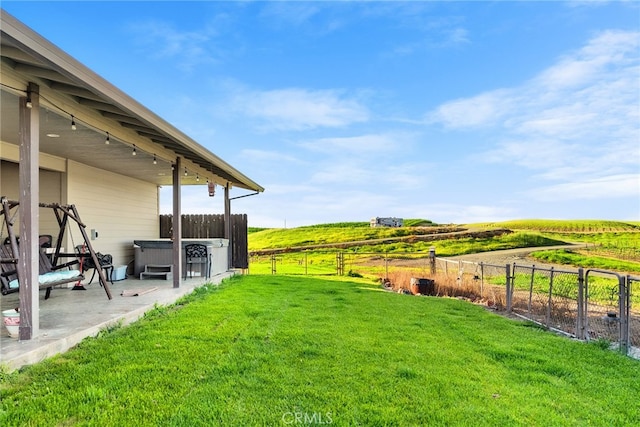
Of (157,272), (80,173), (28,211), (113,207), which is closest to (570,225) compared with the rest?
(157,272)

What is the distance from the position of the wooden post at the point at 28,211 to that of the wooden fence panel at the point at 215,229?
8412 mm

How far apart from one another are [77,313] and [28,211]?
1951mm

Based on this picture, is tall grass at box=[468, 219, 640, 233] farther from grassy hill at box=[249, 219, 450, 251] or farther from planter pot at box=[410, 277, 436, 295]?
planter pot at box=[410, 277, 436, 295]

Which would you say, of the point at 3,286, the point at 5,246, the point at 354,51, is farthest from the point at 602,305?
the point at 5,246

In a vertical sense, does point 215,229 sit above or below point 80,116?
below

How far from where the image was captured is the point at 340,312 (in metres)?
6.35

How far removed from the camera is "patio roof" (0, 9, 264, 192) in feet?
10.8

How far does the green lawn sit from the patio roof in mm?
2646

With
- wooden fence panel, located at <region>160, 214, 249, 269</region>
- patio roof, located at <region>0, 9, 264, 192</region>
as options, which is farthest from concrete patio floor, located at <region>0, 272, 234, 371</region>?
wooden fence panel, located at <region>160, 214, 249, 269</region>

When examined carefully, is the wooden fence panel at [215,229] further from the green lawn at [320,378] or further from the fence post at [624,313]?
the fence post at [624,313]

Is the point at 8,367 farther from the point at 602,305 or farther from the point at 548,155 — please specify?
the point at 548,155

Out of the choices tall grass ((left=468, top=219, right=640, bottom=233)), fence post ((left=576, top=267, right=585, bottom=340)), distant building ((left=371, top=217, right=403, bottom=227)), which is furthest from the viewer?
distant building ((left=371, top=217, right=403, bottom=227))

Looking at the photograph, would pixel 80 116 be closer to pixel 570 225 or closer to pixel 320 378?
pixel 320 378

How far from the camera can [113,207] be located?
31.7ft
